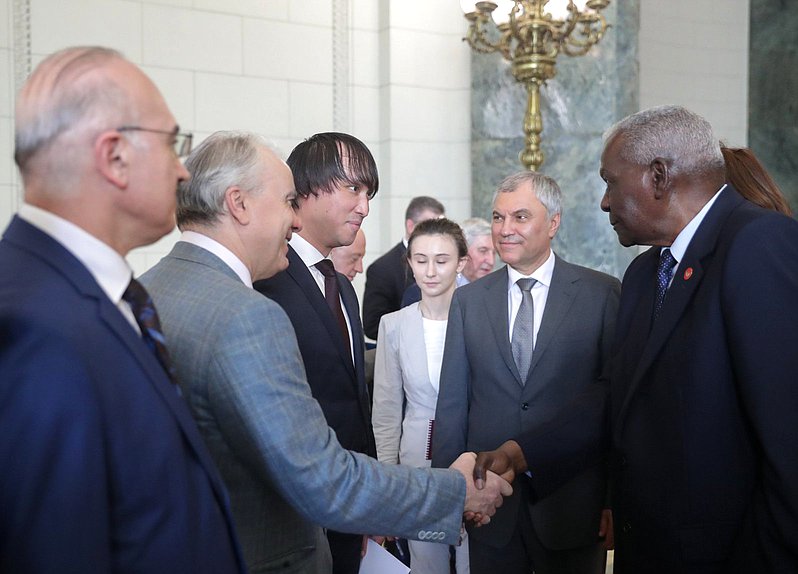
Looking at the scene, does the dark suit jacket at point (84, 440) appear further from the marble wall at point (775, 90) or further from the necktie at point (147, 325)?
the marble wall at point (775, 90)

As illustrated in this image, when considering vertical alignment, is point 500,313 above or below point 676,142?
below

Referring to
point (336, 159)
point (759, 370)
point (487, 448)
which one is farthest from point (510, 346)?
point (759, 370)

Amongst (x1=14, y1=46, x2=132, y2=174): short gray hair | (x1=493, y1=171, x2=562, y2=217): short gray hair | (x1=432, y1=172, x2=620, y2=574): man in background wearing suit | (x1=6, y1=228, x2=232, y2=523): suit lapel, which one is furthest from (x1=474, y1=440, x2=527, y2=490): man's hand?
(x1=14, y1=46, x2=132, y2=174): short gray hair

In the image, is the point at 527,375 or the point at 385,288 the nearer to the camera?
the point at 527,375

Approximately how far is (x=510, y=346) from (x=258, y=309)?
164cm

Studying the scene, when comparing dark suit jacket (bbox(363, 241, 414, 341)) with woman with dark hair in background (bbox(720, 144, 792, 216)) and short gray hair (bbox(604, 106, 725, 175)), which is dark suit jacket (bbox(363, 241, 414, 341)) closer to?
woman with dark hair in background (bbox(720, 144, 792, 216))

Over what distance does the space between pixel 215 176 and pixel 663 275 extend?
122 cm

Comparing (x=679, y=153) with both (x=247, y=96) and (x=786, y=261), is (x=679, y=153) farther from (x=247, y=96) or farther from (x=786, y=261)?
(x=247, y=96)

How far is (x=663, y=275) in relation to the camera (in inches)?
88.5

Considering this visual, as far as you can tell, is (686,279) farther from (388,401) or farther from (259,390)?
(388,401)

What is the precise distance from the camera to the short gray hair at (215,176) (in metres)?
1.84

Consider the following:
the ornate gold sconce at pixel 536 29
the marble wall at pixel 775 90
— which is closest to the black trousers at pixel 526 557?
the ornate gold sconce at pixel 536 29

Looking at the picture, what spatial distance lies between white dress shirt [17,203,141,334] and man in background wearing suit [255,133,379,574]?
117 cm

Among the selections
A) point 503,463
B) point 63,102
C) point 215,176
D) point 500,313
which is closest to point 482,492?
point 503,463
